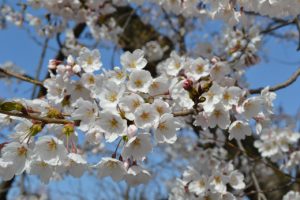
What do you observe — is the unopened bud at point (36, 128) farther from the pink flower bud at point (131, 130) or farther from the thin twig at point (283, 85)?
the thin twig at point (283, 85)

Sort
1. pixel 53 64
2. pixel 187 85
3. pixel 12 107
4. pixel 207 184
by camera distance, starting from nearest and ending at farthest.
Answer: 1. pixel 12 107
2. pixel 187 85
3. pixel 53 64
4. pixel 207 184

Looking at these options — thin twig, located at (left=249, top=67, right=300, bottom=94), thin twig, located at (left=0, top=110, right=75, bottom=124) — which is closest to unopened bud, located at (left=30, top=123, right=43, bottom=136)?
thin twig, located at (left=0, top=110, right=75, bottom=124)

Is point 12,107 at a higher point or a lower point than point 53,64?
lower

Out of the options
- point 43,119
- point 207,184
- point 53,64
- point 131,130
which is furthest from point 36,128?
point 207,184

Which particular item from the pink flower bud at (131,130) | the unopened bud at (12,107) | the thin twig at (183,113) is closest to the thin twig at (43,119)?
the unopened bud at (12,107)

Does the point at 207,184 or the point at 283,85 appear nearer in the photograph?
the point at 283,85

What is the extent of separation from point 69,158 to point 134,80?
0.37m

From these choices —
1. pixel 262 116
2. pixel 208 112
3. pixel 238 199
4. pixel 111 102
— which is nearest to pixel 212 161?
pixel 238 199

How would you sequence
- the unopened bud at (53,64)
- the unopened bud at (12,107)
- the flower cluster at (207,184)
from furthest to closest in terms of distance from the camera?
1. the flower cluster at (207,184)
2. the unopened bud at (53,64)
3. the unopened bud at (12,107)

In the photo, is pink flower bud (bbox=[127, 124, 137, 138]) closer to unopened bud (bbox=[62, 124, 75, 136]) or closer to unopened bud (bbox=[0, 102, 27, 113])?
unopened bud (bbox=[62, 124, 75, 136])

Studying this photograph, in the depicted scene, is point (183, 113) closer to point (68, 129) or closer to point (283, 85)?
point (68, 129)

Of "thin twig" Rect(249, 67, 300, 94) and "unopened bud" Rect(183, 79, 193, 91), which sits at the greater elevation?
"thin twig" Rect(249, 67, 300, 94)

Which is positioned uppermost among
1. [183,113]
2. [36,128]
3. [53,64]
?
[53,64]

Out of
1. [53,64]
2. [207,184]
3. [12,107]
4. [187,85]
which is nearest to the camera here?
[12,107]
